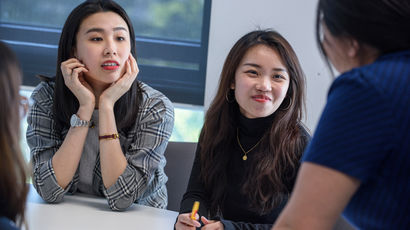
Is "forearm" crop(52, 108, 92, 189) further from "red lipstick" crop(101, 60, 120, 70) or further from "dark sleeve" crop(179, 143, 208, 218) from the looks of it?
"dark sleeve" crop(179, 143, 208, 218)

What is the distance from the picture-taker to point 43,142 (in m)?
2.05

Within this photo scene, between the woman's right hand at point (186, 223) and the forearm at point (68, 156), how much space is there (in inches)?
20.1

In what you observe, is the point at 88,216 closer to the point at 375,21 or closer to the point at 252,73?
the point at 252,73

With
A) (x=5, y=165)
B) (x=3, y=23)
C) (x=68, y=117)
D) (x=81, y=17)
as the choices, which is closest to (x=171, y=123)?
(x=68, y=117)

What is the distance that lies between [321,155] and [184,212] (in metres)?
1.05

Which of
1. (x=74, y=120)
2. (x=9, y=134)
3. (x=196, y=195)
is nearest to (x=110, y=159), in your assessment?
(x=74, y=120)

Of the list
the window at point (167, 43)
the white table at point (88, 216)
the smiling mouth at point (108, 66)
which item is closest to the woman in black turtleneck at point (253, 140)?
the white table at point (88, 216)

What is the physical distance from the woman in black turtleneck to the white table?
0.36ft

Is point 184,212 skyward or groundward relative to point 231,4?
groundward

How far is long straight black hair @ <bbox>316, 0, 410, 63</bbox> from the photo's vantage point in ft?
2.70

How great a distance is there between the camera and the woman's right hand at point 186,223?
5.39ft

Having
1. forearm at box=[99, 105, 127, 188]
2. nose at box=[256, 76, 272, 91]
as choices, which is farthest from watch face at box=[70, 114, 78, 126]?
nose at box=[256, 76, 272, 91]

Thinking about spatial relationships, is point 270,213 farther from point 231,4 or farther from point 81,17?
point 231,4

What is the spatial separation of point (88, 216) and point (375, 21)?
1199mm
